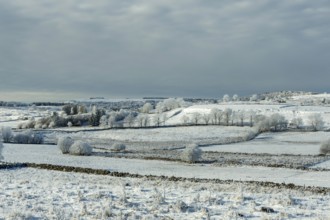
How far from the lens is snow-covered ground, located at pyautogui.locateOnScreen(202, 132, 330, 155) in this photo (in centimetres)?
7081

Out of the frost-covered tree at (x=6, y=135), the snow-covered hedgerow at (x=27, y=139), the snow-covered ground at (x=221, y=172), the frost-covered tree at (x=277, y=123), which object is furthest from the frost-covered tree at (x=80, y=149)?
the frost-covered tree at (x=277, y=123)

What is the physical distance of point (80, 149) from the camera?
197 ft

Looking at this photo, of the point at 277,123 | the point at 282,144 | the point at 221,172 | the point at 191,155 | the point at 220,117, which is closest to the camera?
the point at 221,172

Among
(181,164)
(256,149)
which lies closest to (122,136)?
(256,149)

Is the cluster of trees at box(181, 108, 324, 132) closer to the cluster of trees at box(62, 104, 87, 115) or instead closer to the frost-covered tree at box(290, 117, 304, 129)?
the frost-covered tree at box(290, 117, 304, 129)

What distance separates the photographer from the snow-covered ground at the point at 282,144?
70.8 metres

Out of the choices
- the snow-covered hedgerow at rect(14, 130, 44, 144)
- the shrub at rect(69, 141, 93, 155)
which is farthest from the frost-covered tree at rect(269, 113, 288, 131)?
the shrub at rect(69, 141, 93, 155)

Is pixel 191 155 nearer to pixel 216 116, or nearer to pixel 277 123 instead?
pixel 277 123

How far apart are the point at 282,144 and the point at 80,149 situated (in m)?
40.1

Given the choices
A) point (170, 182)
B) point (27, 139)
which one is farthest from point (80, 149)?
point (170, 182)

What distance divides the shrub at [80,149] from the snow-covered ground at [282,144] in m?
21.4

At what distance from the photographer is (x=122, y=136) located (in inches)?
3976

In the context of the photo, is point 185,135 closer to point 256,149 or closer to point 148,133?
point 148,133

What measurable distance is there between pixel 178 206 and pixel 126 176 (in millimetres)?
16017
